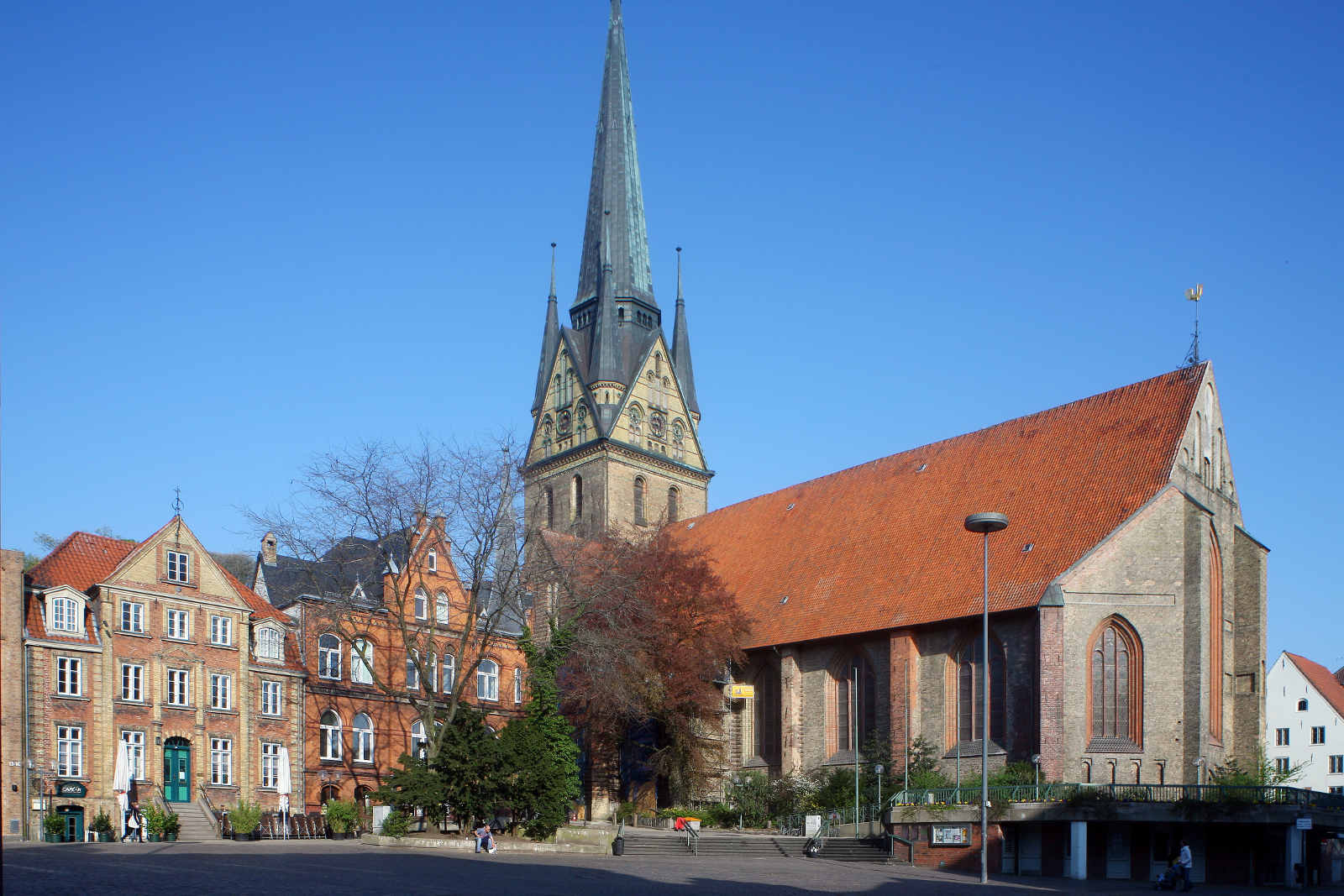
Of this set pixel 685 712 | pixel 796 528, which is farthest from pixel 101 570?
pixel 796 528

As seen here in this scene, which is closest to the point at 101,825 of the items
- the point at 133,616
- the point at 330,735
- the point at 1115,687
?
the point at 133,616

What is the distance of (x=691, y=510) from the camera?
63562 mm

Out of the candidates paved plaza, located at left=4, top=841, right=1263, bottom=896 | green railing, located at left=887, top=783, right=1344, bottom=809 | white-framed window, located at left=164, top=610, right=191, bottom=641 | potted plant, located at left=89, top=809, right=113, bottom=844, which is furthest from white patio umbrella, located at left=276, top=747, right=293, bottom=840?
green railing, located at left=887, top=783, right=1344, bottom=809

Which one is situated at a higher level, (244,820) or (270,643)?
(270,643)

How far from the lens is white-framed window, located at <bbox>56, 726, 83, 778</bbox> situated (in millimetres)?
34562

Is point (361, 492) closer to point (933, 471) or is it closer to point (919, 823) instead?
point (919, 823)

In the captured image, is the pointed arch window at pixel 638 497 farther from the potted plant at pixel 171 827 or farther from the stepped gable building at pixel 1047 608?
the potted plant at pixel 171 827

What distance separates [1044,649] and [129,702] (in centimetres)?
2603

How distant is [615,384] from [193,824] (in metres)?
30.8

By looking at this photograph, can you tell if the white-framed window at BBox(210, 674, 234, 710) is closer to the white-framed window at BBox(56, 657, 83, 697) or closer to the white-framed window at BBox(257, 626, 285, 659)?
the white-framed window at BBox(257, 626, 285, 659)

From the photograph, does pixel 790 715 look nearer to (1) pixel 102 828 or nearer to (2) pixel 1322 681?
(1) pixel 102 828

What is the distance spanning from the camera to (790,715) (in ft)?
140

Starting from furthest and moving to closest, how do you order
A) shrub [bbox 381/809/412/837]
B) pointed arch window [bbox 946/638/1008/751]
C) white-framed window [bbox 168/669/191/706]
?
white-framed window [bbox 168/669/191/706] < pointed arch window [bbox 946/638/1008/751] < shrub [bbox 381/809/412/837]

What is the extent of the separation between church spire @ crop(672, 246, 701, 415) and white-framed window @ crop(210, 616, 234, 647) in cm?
2965
